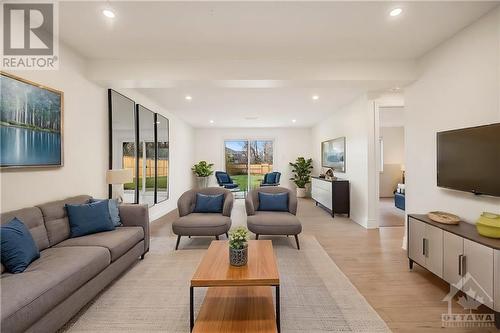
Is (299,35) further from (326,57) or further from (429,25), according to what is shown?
(429,25)

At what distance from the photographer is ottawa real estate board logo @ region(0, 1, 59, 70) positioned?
7.59 ft

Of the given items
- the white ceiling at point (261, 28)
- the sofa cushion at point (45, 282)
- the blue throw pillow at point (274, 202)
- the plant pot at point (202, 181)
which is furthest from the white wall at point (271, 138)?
the sofa cushion at point (45, 282)

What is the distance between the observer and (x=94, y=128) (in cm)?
351

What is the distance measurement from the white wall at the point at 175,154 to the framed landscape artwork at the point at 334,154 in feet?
14.4

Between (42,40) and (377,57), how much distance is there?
4.11 m

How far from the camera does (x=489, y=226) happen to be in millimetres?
2076

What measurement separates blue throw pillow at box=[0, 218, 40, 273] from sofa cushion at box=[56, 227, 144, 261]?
17.6 inches

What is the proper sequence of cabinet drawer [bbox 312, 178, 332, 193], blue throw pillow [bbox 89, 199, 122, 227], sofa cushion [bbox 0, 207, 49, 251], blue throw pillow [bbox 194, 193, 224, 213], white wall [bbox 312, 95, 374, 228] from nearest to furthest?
1. sofa cushion [bbox 0, 207, 49, 251]
2. blue throw pillow [bbox 89, 199, 122, 227]
3. blue throw pillow [bbox 194, 193, 224, 213]
4. white wall [bbox 312, 95, 374, 228]
5. cabinet drawer [bbox 312, 178, 332, 193]

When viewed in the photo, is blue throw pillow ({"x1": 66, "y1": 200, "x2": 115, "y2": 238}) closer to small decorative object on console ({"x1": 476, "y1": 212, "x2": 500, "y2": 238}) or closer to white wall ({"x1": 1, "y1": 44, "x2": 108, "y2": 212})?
white wall ({"x1": 1, "y1": 44, "x2": 108, "y2": 212})

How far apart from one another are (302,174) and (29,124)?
24.7 feet

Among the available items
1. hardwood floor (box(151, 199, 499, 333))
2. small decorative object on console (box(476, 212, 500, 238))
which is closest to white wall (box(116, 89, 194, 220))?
hardwood floor (box(151, 199, 499, 333))

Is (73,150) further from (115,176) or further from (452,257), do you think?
(452,257)

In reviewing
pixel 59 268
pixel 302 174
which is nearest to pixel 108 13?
pixel 59 268

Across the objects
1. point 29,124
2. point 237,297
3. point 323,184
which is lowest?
point 237,297
